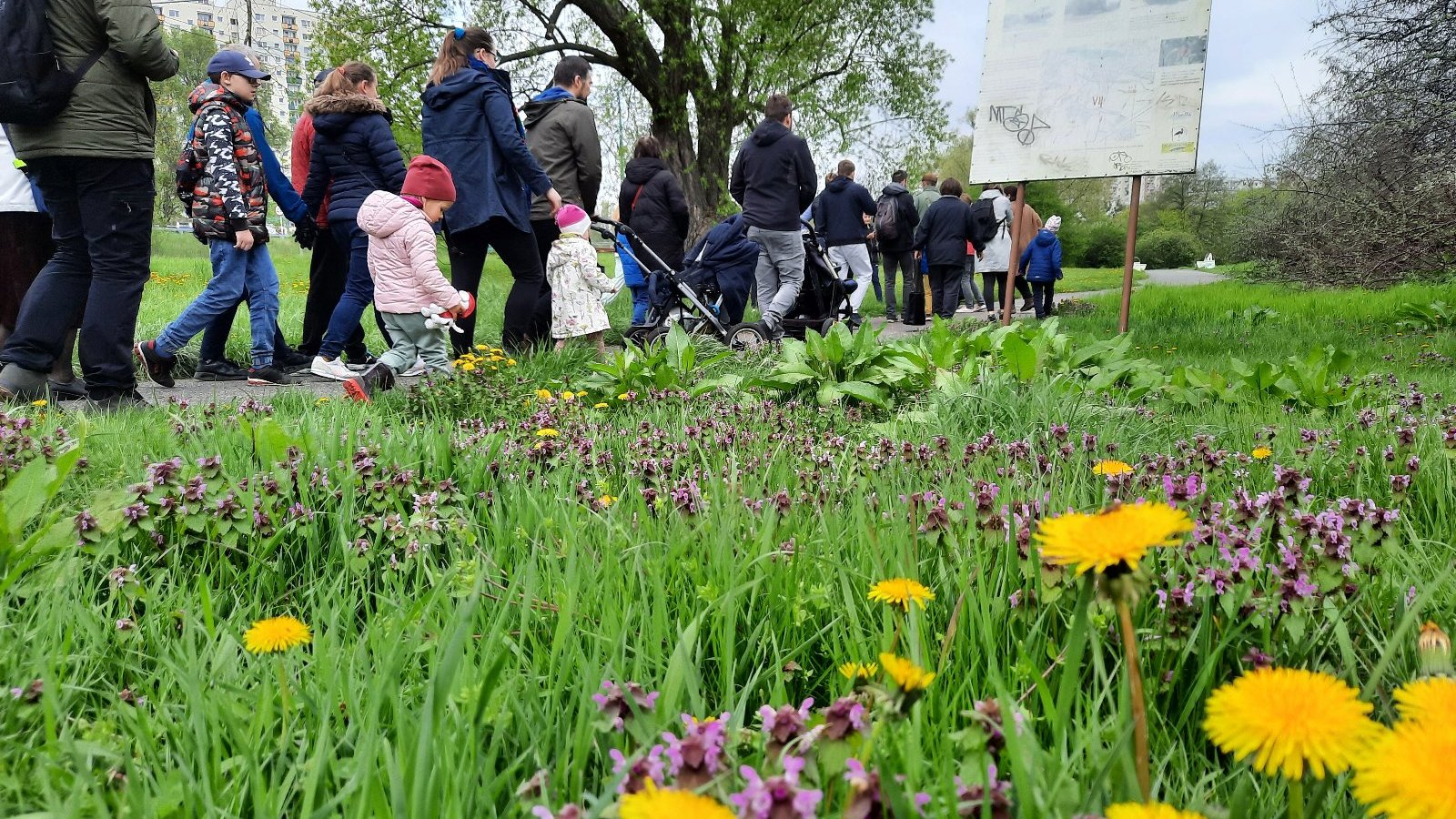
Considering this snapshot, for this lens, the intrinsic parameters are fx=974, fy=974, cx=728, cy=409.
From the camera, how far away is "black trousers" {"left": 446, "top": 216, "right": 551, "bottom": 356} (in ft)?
21.1

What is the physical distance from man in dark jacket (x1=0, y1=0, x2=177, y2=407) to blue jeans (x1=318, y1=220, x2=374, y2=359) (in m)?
1.55

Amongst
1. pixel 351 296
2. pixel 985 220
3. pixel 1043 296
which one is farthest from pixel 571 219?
pixel 1043 296

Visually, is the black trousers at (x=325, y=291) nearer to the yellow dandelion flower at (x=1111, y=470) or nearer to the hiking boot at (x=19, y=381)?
the hiking boot at (x=19, y=381)

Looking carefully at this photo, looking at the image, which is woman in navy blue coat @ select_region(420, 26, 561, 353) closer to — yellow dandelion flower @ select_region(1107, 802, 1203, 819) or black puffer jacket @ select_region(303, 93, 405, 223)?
black puffer jacket @ select_region(303, 93, 405, 223)

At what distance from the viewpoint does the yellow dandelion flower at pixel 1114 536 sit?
2.25 ft

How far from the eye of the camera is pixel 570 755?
3.92 feet

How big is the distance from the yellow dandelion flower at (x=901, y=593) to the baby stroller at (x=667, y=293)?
6430 mm

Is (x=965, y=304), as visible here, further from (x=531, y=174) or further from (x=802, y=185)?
(x=531, y=174)

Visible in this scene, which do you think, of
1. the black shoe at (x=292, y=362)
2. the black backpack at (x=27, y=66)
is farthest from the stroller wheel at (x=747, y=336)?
the black backpack at (x=27, y=66)

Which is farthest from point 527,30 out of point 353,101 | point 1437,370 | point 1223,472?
point 1223,472

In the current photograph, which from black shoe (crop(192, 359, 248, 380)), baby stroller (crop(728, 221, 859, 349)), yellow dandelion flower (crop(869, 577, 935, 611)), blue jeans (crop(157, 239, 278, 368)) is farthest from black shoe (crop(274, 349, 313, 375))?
yellow dandelion flower (crop(869, 577, 935, 611))

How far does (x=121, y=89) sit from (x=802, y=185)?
5713mm

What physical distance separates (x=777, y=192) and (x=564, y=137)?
2214mm

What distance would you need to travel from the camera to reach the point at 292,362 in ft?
22.2
